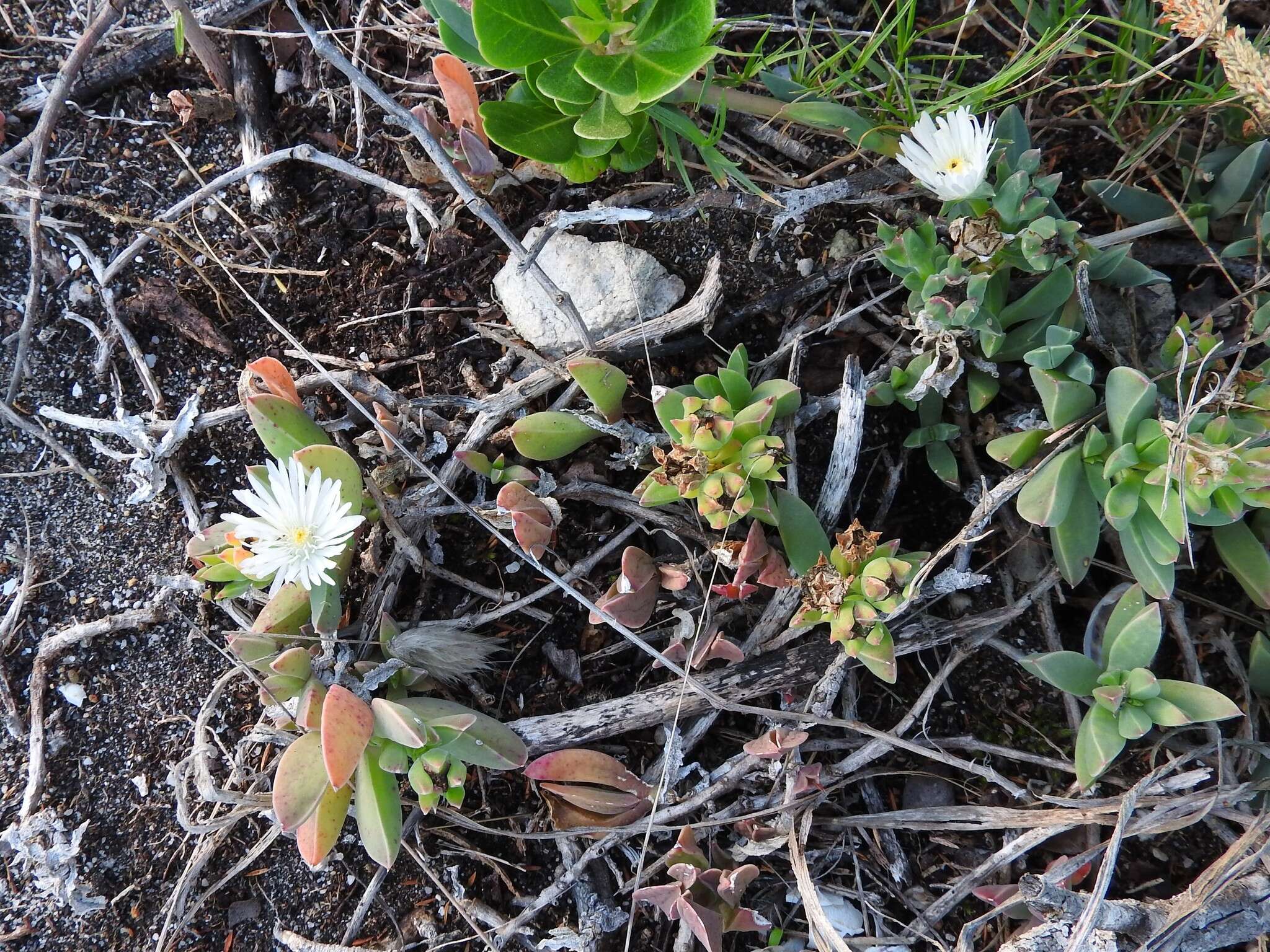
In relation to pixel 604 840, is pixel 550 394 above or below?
above

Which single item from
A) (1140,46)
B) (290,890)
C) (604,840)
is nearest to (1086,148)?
(1140,46)

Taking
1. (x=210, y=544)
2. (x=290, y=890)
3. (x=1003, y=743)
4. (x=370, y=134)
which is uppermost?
(x=370, y=134)

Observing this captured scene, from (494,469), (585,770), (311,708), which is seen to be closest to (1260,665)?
(585,770)

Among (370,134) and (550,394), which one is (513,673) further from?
(370,134)

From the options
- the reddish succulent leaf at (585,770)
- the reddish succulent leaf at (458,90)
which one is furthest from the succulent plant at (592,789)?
the reddish succulent leaf at (458,90)

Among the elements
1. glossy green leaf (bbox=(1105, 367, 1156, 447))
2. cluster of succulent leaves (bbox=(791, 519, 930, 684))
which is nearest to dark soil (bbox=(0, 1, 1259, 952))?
cluster of succulent leaves (bbox=(791, 519, 930, 684))

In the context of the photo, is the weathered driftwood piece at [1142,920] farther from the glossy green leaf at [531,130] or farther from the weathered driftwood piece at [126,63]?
the weathered driftwood piece at [126,63]
